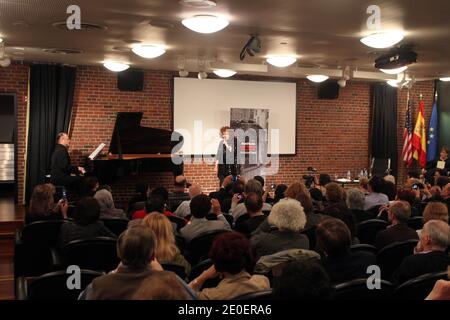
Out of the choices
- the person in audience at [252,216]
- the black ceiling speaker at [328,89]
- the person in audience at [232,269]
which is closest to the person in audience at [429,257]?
the person in audience at [232,269]

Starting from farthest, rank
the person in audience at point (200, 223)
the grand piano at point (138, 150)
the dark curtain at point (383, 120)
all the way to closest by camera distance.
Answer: the dark curtain at point (383, 120) < the grand piano at point (138, 150) < the person in audience at point (200, 223)

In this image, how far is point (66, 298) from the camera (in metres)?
2.93

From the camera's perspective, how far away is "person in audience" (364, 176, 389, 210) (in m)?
6.18

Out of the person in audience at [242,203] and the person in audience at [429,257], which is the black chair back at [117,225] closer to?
the person in audience at [242,203]

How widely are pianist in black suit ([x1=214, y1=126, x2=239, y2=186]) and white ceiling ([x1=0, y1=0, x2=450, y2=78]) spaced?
82.9 inches

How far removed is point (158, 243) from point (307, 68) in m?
6.40

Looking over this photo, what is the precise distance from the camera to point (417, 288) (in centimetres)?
275

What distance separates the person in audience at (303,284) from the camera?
193cm

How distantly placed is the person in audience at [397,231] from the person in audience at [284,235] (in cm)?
88

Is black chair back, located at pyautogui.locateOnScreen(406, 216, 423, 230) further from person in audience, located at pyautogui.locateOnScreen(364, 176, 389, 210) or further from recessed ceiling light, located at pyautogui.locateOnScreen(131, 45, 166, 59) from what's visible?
recessed ceiling light, located at pyautogui.locateOnScreen(131, 45, 166, 59)

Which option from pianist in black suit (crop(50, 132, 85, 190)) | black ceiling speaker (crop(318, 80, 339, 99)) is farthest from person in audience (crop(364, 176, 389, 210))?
black ceiling speaker (crop(318, 80, 339, 99))

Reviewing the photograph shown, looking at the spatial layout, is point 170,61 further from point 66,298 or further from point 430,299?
point 430,299
